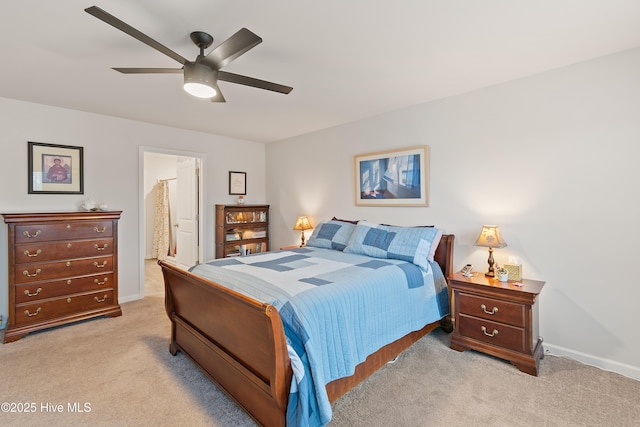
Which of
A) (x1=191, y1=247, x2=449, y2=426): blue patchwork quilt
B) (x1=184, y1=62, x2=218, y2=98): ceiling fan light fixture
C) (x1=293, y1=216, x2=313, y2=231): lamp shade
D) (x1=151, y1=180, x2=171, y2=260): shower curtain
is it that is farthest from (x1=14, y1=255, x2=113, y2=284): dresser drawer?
(x1=151, y1=180, x2=171, y2=260): shower curtain

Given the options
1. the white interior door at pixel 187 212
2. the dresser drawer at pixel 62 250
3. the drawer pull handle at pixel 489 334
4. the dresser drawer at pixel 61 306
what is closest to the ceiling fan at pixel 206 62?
the dresser drawer at pixel 62 250

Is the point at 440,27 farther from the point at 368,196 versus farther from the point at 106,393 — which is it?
the point at 106,393

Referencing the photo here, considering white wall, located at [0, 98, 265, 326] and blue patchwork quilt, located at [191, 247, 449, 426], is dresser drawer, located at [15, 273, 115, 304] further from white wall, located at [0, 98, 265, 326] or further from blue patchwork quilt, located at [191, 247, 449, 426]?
blue patchwork quilt, located at [191, 247, 449, 426]

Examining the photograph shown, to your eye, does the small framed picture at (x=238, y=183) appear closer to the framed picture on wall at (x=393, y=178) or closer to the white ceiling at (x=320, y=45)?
the white ceiling at (x=320, y=45)

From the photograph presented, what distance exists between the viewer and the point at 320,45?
2174 mm

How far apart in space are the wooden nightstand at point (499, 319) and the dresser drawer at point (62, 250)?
3.67 meters

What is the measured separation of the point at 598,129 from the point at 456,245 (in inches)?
57.7

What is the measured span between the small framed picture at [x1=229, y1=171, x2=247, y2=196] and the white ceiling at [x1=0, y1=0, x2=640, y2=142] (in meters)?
1.82

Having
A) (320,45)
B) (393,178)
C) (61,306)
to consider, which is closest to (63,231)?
(61,306)

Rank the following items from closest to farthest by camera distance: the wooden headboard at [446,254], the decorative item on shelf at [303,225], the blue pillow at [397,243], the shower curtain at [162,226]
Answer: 1. the blue pillow at [397,243]
2. the wooden headboard at [446,254]
3. the decorative item on shelf at [303,225]
4. the shower curtain at [162,226]

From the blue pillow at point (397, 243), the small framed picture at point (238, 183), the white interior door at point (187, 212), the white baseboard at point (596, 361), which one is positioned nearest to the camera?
the white baseboard at point (596, 361)

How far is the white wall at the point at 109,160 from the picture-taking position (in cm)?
328

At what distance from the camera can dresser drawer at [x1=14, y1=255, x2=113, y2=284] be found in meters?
2.99

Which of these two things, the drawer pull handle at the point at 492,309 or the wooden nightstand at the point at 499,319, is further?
the drawer pull handle at the point at 492,309
